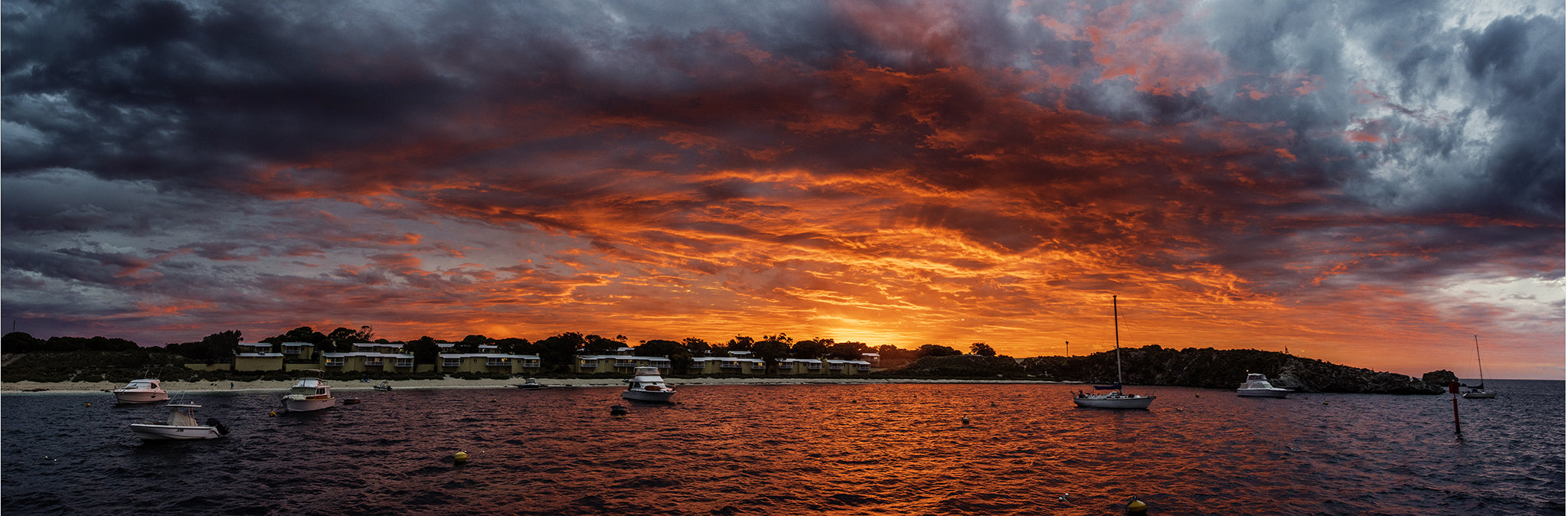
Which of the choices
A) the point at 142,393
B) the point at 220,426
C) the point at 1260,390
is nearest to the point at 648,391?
the point at 220,426

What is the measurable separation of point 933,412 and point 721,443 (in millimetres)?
42429

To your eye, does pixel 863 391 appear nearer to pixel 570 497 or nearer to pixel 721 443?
pixel 721 443

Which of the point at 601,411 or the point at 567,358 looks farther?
the point at 567,358

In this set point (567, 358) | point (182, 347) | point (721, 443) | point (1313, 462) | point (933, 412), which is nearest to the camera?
point (1313, 462)

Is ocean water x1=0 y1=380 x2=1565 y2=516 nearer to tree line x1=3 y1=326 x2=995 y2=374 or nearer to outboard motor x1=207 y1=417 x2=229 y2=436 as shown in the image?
outboard motor x1=207 y1=417 x2=229 y2=436

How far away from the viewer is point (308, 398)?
6944cm

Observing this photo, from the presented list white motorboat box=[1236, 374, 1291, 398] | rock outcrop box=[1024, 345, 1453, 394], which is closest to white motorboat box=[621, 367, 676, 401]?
white motorboat box=[1236, 374, 1291, 398]

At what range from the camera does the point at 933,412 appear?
86.4m

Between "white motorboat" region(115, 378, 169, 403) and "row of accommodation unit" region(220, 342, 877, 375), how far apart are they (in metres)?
49.4

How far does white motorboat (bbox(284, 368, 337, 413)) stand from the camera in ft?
223

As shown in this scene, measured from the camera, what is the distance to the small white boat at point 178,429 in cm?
4484

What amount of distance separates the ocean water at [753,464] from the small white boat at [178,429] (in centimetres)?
86

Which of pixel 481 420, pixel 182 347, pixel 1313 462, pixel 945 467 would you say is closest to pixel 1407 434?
pixel 1313 462

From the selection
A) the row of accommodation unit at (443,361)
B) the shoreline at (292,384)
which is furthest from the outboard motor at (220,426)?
the row of accommodation unit at (443,361)
